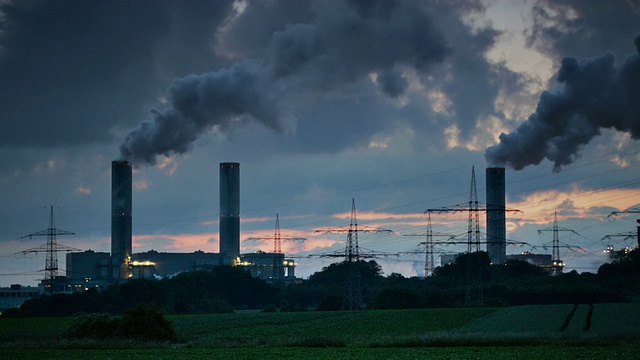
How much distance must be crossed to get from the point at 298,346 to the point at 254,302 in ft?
276

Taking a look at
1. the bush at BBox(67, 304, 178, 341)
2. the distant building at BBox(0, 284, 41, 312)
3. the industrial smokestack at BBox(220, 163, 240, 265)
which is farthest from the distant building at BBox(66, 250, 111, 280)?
the bush at BBox(67, 304, 178, 341)

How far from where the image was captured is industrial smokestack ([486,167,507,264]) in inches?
5389

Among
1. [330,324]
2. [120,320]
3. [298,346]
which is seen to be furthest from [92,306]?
[298,346]

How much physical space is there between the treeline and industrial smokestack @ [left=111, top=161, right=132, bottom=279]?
58.1ft

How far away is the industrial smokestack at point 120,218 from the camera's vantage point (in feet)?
425

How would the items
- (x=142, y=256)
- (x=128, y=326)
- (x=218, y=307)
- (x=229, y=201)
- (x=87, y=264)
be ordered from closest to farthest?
(x=128, y=326)
(x=218, y=307)
(x=229, y=201)
(x=87, y=264)
(x=142, y=256)

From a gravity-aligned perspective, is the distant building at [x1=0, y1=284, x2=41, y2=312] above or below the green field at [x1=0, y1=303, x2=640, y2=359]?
below

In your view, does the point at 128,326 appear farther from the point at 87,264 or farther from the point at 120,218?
the point at 87,264

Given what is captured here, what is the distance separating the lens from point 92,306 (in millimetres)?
97875

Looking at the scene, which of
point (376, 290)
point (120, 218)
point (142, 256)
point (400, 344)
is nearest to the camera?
point (400, 344)

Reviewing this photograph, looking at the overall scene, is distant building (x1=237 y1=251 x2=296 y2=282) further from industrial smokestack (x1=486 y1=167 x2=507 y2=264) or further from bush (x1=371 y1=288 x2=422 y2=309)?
bush (x1=371 y1=288 x2=422 y2=309)

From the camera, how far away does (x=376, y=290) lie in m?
118

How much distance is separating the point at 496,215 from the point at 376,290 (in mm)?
33799

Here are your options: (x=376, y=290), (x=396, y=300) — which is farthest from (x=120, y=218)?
(x=396, y=300)
